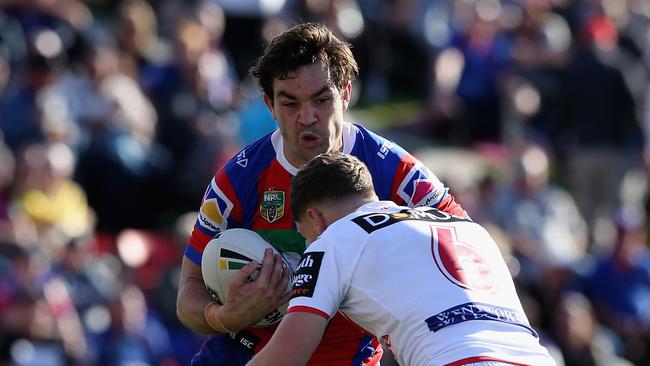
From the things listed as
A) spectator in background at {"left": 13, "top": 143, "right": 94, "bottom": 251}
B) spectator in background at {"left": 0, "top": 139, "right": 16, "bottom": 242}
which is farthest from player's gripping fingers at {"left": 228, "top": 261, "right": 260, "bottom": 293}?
spectator in background at {"left": 13, "top": 143, "right": 94, "bottom": 251}

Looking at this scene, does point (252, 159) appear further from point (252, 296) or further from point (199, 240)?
point (252, 296)

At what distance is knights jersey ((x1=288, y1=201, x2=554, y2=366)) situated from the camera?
17.8 ft

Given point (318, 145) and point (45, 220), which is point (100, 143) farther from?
point (318, 145)

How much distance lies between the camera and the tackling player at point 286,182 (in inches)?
245

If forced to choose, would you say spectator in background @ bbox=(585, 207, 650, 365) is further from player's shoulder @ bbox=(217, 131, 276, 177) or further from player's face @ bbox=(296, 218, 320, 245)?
player's face @ bbox=(296, 218, 320, 245)

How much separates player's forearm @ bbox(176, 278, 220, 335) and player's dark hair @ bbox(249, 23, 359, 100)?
0.98 meters

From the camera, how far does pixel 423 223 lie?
5.66 meters

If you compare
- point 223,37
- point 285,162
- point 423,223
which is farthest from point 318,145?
point 223,37

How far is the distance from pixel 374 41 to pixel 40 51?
168 inches

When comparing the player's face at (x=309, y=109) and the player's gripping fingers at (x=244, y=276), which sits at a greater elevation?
the player's face at (x=309, y=109)

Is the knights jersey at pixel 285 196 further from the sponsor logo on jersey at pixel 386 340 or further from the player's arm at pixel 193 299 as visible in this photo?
the sponsor logo on jersey at pixel 386 340

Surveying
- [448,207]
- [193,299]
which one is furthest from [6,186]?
[448,207]

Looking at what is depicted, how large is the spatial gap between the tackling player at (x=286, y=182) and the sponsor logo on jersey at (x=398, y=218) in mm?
507

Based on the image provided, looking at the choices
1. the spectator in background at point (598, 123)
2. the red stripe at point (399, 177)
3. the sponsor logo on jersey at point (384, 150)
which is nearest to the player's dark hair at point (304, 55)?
the sponsor logo on jersey at point (384, 150)
